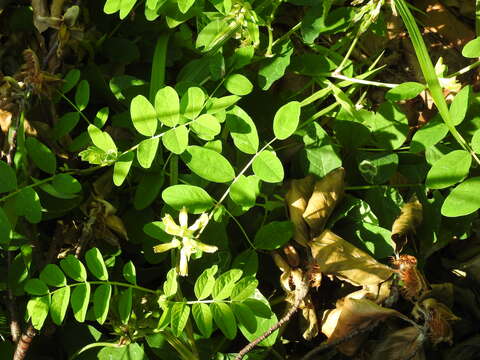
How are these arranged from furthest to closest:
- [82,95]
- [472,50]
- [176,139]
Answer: [82,95] → [472,50] → [176,139]

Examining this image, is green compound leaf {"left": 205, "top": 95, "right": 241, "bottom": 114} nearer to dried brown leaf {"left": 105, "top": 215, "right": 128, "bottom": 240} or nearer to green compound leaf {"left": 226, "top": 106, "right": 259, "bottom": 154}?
green compound leaf {"left": 226, "top": 106, "right": 259, "bottom": 154}

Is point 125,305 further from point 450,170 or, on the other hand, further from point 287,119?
point 450,170

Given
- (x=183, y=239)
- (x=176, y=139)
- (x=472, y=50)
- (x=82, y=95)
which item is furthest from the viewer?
(x=82, y=95)

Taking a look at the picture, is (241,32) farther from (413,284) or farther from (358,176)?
(413,284)

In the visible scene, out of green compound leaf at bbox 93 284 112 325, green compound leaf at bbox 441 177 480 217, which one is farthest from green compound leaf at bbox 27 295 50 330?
green compound leaf at bbox 441 177 480 217

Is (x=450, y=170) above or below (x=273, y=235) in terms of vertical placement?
above

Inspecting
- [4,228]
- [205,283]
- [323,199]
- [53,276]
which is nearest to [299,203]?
[323,199]
